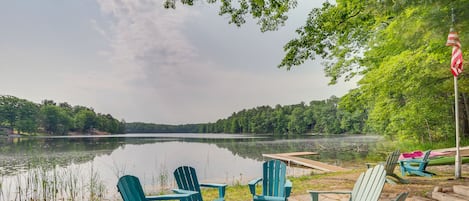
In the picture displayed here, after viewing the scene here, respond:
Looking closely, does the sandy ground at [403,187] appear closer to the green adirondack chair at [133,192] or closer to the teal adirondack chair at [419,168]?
the teal adirondack chair at [419,168]

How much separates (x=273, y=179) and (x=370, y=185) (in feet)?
4.47

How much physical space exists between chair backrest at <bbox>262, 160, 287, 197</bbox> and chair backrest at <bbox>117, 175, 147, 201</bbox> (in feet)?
5.28

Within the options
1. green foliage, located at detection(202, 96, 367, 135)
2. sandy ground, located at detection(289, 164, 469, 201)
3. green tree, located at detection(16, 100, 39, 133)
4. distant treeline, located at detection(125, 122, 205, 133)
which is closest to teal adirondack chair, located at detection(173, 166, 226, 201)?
sandy ground, located at detection(289, 164, 469, 201)

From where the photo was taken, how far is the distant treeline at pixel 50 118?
4766cm

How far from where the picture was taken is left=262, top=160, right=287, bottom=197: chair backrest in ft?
12.3

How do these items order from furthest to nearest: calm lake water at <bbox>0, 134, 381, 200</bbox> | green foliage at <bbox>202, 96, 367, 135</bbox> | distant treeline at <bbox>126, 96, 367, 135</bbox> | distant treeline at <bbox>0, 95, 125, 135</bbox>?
distant treeline at <bbox>126, 96, 367, 135</bbox> → green foliage at <bbox>202, 96, 367, 135</bbox> → distant treeline at <bbox>0, 95, 125, 135</bbox> → calm lake water at <bbox>0, 134, 381, 200</bbox>

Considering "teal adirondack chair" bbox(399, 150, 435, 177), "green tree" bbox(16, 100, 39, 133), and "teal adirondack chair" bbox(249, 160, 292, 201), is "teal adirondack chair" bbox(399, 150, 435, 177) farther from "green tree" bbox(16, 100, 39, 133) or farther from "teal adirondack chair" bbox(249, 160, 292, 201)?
"green tree" bbox(16, 100, 39, 133)

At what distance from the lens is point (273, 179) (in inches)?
150

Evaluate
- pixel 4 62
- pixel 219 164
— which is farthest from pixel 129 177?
pixel 4 62

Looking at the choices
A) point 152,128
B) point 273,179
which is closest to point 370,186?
point 273,179

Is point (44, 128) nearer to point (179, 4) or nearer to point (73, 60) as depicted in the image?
point (73, 60)

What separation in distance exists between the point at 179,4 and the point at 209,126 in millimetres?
88623

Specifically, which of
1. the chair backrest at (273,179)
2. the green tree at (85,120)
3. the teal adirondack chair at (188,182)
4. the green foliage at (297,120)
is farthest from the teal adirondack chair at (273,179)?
the green tree at (85,120)

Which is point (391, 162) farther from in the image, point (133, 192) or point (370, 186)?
point (133, 192)
